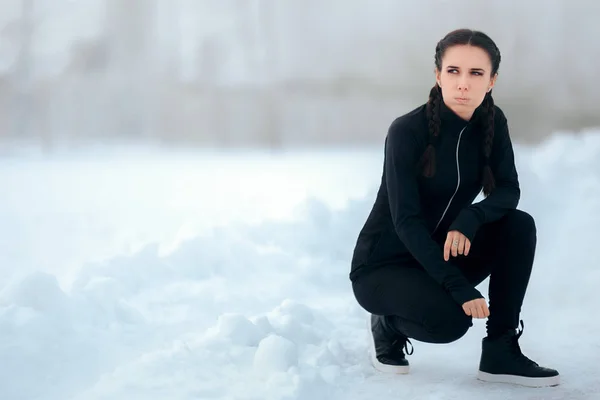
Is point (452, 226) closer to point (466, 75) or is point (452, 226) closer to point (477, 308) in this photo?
point (477, 308)

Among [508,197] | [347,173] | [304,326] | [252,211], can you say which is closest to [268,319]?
[304,326]

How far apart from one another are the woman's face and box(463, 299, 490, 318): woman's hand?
0.40m

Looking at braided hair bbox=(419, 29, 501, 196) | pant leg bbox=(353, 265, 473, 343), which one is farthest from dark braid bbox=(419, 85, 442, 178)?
pant leg bbox=(353, 265, 473, 343)

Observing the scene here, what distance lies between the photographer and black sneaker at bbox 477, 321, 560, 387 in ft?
4.78

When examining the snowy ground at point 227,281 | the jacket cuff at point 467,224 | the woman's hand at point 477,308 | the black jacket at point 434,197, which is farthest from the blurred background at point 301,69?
the woman's hand at point 477,308

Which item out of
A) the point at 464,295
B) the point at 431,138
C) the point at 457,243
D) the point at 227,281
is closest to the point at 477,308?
the point at 464,295

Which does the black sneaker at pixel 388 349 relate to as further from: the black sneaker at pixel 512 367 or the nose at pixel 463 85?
the nose at pixel 463 85

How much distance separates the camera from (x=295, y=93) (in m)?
3.97

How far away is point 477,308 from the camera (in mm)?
1330

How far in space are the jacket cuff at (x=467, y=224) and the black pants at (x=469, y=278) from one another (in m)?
0.10

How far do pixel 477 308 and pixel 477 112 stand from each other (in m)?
0.42

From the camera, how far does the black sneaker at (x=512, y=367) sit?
1.46 meters

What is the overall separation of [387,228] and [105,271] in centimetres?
105

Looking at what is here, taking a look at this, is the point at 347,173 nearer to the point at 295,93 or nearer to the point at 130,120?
the point at 295,93
